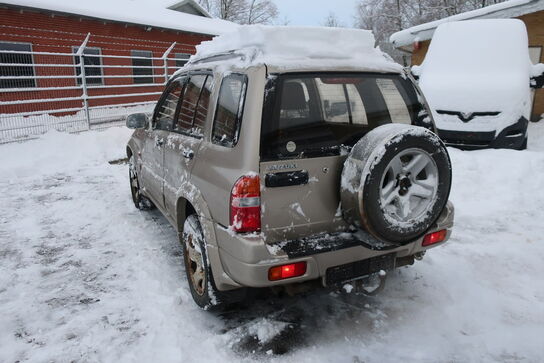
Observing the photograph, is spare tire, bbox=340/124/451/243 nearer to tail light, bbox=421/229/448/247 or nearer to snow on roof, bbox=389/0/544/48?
tail light, bbox=421/229/448/247

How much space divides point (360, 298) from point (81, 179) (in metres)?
5.86

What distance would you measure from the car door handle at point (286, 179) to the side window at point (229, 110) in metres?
0.35

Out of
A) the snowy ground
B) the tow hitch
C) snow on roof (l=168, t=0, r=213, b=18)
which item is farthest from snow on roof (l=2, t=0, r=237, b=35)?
the tow hitch

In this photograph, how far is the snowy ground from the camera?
279cm

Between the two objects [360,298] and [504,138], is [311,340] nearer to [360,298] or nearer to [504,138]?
[360,298]

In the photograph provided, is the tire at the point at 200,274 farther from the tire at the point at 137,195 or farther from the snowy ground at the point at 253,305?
the tire at the point at 137,195

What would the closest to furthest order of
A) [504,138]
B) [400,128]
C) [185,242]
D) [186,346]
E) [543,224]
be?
[400,128] < [186,346] < [185,242] < [543,224] < [504,138]

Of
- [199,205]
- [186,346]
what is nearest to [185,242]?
[199,205]

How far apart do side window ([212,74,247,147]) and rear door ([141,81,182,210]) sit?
1105 mm

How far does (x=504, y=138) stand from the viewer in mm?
6859

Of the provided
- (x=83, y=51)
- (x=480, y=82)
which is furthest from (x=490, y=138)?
(x=83, y=51)

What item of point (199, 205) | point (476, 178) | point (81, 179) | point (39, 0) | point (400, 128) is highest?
point (39, 0)

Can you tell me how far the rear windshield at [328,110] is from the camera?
260cm

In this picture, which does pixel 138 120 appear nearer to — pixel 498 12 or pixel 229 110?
pixel 229 110
